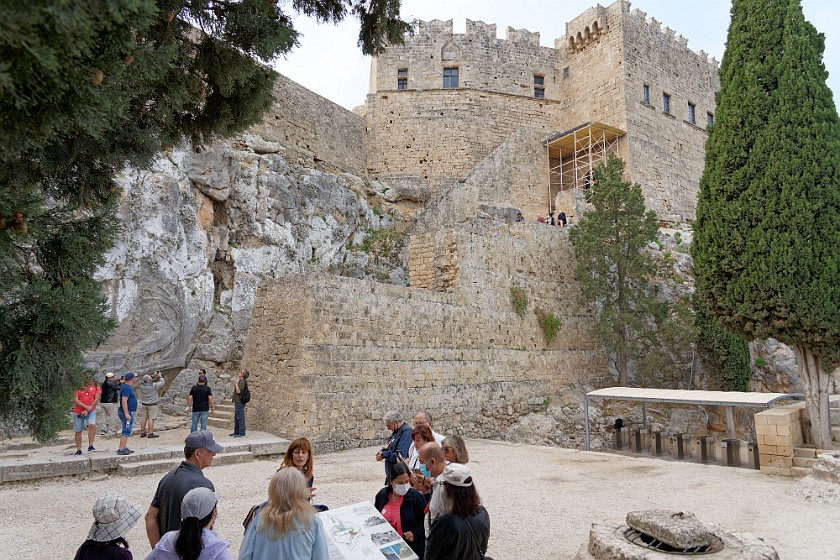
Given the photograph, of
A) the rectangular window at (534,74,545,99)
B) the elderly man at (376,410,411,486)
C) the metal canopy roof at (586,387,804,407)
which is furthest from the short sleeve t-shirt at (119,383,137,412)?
the rectangular window at (534,74,545,99)

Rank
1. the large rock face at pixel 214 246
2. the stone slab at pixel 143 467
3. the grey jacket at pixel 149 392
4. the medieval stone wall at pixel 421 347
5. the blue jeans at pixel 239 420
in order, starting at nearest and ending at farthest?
the stone slab at pixel 143 467 → the blue jeans at pixel 239 420 → the medieval stone wall at pixel 421 347 → the grey jacket at pixel 149 392 → the large rock face at pixel 214 246

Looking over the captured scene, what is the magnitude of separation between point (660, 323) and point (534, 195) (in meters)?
11.4

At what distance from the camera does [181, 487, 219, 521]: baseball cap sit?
299 cm

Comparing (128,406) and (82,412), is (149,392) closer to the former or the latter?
(128,406)

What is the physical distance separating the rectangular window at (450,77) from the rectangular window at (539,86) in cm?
451

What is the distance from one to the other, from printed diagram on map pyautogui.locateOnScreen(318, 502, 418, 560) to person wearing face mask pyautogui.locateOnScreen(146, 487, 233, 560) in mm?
895

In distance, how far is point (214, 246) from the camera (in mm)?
17266

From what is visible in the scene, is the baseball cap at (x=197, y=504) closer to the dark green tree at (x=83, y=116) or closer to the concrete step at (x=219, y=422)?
the dark green tree at (x=83, y=116)

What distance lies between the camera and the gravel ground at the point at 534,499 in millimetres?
6102

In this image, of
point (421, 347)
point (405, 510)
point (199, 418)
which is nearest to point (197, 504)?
point (405, 510)

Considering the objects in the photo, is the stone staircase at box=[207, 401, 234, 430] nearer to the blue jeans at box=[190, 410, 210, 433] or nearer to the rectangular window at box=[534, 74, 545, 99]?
the blue jeans at box=[190, 410, 210, 433]

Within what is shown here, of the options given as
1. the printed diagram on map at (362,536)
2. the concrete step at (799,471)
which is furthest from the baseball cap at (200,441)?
the concrete step at (799,471)

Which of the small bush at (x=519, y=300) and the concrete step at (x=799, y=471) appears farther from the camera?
the small bush at (x=519, y=300)

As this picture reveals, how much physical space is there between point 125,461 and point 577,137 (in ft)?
83.0
